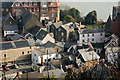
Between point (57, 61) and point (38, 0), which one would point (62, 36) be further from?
point (38, 0)

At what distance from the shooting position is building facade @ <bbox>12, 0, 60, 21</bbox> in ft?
120

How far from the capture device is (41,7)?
37.2 metres

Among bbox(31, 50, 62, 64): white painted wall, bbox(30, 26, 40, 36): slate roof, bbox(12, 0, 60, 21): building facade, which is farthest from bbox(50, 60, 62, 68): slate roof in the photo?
bbox(12, 0, 60, 21): building facade

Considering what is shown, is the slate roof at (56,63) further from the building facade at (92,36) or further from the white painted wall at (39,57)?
the building facade at (92,36)

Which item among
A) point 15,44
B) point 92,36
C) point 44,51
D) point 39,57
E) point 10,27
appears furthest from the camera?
point 10,27

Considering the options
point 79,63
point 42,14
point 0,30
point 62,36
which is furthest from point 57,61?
point 42,14

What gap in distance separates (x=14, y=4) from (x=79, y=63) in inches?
832

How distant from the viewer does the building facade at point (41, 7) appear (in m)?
36.4

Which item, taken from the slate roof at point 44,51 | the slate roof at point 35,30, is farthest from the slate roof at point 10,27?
the slate roof at point 44,51

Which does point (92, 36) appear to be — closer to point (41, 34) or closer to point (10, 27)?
point (41, 34)

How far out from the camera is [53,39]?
27391mm

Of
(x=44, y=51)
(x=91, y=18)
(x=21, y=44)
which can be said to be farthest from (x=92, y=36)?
(x=91, y=18)

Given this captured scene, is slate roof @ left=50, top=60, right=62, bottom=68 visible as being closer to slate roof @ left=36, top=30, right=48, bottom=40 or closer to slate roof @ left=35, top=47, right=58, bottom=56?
slate roof @ left=35, top=47, right=58, bottom=56

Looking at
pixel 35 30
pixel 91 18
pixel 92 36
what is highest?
pixel 91 18
